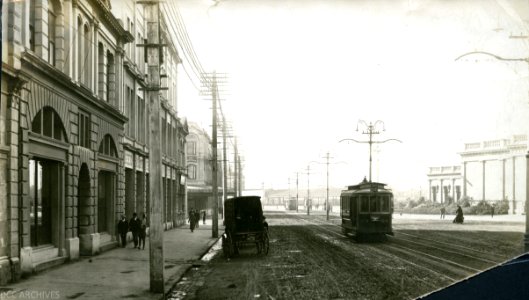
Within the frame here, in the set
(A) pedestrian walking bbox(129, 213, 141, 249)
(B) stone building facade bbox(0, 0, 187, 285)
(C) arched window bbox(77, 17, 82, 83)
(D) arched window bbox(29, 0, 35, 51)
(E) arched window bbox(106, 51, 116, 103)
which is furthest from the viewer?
(A) pedestrian walking bbox(129, 213, 141, 249)

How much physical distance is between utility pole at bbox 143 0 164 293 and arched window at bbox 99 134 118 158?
441 inches

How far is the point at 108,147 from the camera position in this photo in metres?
22.9

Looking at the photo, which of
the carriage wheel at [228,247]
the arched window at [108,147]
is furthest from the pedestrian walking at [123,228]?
the carriage wheel at [228,247]

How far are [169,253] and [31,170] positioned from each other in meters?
8.02

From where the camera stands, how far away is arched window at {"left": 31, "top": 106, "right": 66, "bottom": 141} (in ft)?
48.8

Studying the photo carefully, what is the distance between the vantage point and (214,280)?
1411cm

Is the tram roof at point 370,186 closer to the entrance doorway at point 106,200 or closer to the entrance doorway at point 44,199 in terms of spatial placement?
the entrance doorway at point 106,200

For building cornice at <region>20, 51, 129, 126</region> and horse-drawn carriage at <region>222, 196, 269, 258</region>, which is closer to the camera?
building cornice at <region>20, 51, 129, 126</region>

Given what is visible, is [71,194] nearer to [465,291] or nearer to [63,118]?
[63,118]

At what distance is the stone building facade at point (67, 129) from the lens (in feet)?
40.5

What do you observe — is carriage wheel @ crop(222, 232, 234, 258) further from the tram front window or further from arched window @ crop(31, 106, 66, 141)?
the tram front window

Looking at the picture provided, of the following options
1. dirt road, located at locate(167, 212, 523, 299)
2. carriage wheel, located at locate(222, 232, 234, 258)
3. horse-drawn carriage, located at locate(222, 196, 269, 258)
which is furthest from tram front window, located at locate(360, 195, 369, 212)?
carriage wheel, located at locate(222, 232, 234, 258)

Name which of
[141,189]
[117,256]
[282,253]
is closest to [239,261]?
[282,253]

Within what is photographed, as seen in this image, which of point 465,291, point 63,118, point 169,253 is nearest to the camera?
point 465,291
